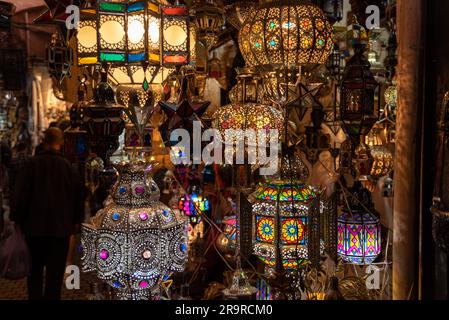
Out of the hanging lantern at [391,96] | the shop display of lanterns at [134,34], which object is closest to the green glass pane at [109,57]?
the shop display of lanterns at [134,34]

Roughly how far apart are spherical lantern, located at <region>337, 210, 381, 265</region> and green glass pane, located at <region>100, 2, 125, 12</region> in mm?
1415

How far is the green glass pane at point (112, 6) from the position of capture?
1771mm

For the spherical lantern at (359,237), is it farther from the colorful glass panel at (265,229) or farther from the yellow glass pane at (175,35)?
the yellow glass pane at (175,35)

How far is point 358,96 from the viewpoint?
2.17m

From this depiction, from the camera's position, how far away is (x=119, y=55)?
5.79 ft

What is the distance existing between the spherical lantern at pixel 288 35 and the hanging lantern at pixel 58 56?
0.77 meters

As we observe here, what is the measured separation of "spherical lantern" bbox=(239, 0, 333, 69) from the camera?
190cm

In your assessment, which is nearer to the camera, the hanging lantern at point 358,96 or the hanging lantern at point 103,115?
the hanging lantern at point 103,115

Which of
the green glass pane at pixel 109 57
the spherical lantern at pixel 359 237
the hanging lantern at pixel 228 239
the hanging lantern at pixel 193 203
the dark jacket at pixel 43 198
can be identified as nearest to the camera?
the green glass pane at pixel 109 57

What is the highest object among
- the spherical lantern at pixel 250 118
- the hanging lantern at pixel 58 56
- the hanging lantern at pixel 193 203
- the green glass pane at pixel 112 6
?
the green glass pane at pixel 112 6

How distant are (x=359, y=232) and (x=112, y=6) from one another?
1.50 meters

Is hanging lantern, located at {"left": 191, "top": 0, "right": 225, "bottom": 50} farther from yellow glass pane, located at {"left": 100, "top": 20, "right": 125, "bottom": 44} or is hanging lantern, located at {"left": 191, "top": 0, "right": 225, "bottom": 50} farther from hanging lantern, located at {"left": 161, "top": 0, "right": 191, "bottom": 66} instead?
yellow glass pane, located at {"left": 100, "top": 20, "right": 125, "bottom": 44}
